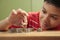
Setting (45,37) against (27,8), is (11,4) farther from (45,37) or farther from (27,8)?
(45,37)

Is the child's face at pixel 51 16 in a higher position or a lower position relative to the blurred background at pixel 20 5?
lower

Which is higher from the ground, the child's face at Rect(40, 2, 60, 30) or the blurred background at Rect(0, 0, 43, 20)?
the blurred background at Rect(0, 0, 43, 20)

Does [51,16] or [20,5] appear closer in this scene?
[51,16]

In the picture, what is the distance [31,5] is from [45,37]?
1486mm

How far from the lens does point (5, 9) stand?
5.76 feet

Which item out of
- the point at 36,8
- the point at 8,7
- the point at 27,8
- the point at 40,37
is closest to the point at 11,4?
the point at 8,7

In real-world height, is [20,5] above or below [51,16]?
above

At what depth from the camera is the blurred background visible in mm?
1669

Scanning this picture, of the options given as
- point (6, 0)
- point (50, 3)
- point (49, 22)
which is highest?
point (6, 0)

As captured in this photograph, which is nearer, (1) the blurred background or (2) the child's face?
(2) the child's face

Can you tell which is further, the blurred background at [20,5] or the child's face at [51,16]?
the blurred background at [20,5]

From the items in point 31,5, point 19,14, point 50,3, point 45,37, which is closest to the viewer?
point 45,37

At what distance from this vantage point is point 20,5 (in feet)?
5.63

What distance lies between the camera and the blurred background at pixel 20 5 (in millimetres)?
1669
